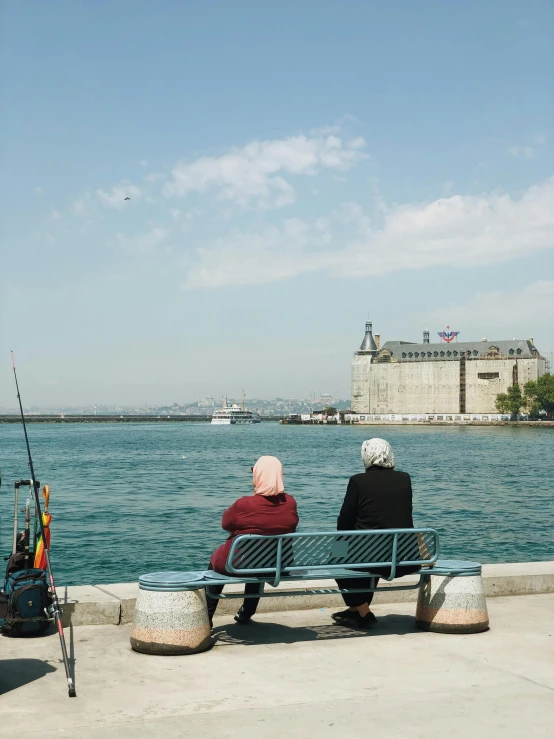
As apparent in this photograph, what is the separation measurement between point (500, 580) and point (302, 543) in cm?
229

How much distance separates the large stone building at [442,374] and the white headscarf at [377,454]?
149344 millimetres

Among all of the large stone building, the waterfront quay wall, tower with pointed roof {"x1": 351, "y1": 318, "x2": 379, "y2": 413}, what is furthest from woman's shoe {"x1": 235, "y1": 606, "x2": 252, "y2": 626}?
tower with pointed roof {"x1": 351, "y1": 318, "x2": 379, "y2": 413}

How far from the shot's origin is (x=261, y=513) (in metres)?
6.55

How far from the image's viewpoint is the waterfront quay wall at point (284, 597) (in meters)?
6.87

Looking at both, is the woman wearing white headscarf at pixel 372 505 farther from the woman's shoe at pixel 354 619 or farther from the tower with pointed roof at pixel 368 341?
the tower with pointed roof at pixel 368 341

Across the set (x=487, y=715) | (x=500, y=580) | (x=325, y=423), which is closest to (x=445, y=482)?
(x=500, y=580)

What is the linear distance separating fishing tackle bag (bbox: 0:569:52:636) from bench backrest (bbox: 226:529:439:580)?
1.38 meters

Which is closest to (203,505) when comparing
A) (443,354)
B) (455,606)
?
(455,606)

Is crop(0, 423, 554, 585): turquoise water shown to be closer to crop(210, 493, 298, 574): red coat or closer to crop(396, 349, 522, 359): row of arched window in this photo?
crop(210, 493, 298, 574): red coat

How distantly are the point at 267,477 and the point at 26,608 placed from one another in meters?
1.93

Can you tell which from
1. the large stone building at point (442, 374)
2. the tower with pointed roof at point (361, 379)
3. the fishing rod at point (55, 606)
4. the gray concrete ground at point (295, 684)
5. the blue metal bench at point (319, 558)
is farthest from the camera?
the tower with pointed roof at point (361, 379)

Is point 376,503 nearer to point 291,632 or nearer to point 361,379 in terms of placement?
point 291,632

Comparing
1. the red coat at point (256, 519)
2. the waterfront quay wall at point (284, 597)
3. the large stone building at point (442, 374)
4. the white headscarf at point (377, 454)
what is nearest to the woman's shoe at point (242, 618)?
the waterfront quay wall at point (284, 597)

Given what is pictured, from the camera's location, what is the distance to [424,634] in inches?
263
